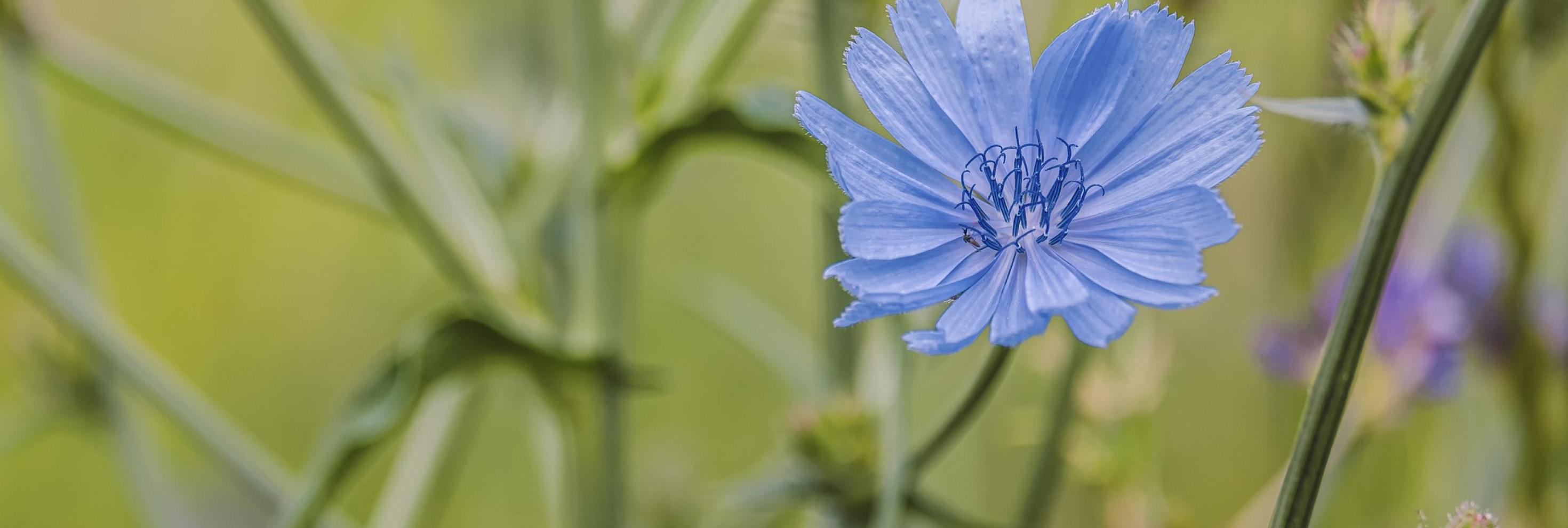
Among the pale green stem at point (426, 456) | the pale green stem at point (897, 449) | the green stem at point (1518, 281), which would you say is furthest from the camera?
the pale green stem at point (426, 456)

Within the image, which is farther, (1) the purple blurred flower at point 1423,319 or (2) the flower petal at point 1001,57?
(1) the purple blurred flower at point 1423,319

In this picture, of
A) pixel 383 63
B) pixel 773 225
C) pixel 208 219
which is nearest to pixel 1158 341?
pixel 383 63

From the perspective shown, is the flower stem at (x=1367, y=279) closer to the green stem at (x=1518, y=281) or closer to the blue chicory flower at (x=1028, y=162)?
the blue chicory flower at (x=1028, y=162)

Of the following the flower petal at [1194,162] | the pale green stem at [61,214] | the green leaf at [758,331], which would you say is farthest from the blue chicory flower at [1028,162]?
the pale green stem at [61,214]

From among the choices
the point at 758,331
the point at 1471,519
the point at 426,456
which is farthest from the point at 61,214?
the point at 1471,519

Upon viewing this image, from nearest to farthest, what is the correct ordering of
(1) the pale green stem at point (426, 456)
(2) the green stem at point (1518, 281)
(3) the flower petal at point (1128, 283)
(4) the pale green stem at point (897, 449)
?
1. (3) the flower petal at point (1128, 283)
2. (4) the pale green stem at point (897, 449)
3. (2) the green stem at point (1518, 281)
4. (1) the pale green stem at point (426, 456)

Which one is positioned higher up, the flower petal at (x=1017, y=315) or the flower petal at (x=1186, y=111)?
the flower petal at (x=1186, y=111)

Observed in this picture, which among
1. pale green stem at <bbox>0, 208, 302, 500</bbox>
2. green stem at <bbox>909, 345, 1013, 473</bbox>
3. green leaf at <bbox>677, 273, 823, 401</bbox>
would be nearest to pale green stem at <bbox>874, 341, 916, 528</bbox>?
green stem at <bbox>909, 345, 1013, 473</bbox>

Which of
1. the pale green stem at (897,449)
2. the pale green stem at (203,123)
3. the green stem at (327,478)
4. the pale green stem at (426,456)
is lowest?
the pale green stem at (426,456)

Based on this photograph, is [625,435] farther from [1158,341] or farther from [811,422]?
[1158,341]
